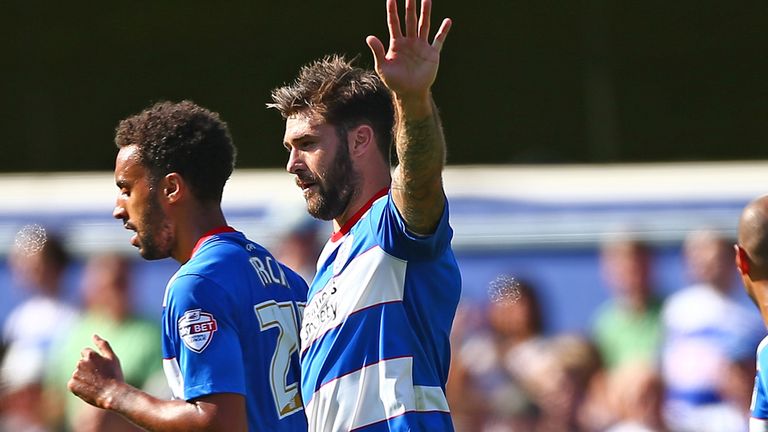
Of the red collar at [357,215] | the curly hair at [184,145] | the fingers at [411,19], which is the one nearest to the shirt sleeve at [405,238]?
the red collar at [357,215]

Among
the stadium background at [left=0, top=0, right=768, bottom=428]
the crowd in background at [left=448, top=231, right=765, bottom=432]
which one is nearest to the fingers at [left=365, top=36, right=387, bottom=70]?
the crowd in background at [left=448, top=231, right=765, bottom=432]

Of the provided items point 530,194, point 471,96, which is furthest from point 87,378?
point 471,96

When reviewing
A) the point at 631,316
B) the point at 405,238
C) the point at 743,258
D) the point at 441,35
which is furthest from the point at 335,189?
the point at 631,316

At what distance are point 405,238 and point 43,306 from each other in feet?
15.6

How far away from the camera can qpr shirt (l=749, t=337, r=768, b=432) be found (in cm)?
437

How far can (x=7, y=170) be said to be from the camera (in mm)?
11477

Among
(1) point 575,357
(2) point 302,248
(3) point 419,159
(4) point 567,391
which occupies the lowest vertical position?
(4) point 567,391

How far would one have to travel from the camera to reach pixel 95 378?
4.32 meters

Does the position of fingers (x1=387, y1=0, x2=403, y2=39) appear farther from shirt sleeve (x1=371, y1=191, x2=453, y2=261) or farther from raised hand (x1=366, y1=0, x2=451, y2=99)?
shirt sleeve (x1=371, y1=191, x2=453, y2=261)

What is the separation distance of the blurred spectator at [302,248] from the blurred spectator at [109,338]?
86 centimetres

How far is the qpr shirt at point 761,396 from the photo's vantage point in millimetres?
4371

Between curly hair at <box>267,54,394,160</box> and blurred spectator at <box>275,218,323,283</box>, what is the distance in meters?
2.89

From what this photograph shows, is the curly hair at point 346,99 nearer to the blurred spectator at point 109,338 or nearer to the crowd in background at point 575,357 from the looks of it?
the crowd in background at point 575,357

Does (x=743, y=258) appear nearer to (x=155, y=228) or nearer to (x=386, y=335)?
(x=386, y=335)
